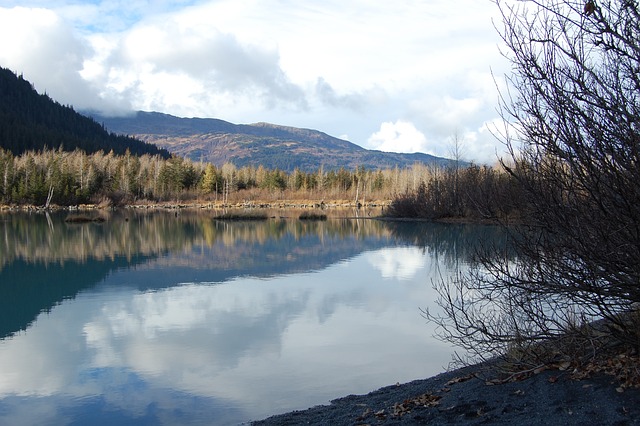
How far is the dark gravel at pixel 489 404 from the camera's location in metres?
5.53

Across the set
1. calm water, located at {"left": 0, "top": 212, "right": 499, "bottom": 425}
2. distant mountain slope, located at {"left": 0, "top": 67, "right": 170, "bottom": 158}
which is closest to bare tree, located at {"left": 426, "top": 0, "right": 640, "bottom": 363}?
calm water, located at {"left": 0, "top": 212, "right": 499, "bottom": 425}

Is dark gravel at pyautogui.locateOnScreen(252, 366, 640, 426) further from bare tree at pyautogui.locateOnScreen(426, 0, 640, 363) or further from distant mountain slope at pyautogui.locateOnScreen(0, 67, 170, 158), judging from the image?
distant mountain slope at pyautogui.locateOnScreen(0, 67, 170, 158)

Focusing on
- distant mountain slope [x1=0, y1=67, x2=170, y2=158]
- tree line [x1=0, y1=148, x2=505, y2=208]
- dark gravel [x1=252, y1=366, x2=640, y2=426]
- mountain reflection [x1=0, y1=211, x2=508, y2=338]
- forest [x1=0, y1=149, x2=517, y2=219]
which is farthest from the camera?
distant mountain slope [x1=0, y1=67, x2=170, y2=158]

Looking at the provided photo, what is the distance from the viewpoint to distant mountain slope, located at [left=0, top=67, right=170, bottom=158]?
396 ft

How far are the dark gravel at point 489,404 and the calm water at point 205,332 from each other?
1.04m

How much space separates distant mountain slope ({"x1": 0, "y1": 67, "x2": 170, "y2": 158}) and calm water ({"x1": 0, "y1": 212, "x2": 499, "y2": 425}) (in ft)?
345

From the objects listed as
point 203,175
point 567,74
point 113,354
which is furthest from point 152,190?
point 567,74

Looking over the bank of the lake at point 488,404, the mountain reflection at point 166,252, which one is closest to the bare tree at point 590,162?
the bank of the lake at point 488,404

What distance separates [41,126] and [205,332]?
14495cm

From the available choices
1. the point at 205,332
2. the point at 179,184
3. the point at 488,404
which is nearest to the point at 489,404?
the point at 488,404

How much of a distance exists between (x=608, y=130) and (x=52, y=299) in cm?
1567

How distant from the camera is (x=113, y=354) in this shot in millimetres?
11086

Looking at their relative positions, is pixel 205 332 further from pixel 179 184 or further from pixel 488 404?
pixel 179 184

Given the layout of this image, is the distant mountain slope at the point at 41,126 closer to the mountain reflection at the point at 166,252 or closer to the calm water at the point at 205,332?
the mountain reflection at the point at 166,252
